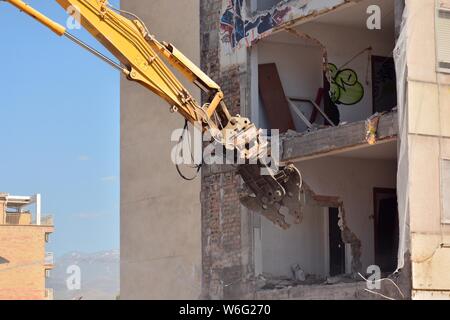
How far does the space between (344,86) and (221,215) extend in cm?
374

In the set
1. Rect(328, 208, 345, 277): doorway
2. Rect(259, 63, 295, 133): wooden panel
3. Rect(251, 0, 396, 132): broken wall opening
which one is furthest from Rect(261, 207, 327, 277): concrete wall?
Rect(251, 0, 396, 132): broken wall opening

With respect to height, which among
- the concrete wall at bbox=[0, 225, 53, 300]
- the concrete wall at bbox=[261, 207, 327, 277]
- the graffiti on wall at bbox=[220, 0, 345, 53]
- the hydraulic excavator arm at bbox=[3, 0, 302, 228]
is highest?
the graffiti on wall at bbox=[220, 0, 345, 53]

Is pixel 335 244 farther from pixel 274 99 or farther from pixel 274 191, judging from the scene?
pixel 274 191

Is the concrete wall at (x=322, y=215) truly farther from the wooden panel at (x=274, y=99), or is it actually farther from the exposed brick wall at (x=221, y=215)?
the wooden panel at (x=274, y=99)

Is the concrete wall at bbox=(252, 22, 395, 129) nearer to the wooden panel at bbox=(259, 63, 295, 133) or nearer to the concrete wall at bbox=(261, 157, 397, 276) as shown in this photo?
the wooden panel at bbox=(259, 63, 295, 133)

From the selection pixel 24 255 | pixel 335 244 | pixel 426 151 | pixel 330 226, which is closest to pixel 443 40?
pixel 426 151

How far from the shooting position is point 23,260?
6197 cm

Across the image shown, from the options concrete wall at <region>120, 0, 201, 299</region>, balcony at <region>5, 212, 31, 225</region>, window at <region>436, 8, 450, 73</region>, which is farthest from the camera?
balcony at <region>5, 212, 31, 225</region>

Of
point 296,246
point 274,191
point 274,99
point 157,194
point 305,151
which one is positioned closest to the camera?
point 274,191

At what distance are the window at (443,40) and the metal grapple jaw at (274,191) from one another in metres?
3.36

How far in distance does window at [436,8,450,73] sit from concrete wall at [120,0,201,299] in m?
6.82

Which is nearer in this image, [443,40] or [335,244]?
[443,40]

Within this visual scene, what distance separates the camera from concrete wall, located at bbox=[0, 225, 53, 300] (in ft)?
198
